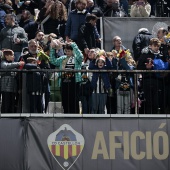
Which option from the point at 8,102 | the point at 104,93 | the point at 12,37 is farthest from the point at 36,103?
the point at 12,37

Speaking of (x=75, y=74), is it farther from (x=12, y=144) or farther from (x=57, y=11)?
(x=57, y=11)

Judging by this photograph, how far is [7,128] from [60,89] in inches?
61.5

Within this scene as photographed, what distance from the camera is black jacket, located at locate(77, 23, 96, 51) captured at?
30453 mm

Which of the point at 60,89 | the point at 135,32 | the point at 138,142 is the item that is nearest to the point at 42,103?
the point at 60,89

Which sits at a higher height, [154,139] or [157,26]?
[157,26]

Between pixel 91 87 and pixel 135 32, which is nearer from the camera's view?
pixel 91 87

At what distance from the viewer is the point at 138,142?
27.8 metres

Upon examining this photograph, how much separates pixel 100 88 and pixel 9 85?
217 cm

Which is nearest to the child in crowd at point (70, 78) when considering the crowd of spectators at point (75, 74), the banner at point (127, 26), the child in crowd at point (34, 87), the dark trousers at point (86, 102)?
the crowd of spectators at point (75, 74)

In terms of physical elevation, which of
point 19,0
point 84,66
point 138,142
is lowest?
point 138,142

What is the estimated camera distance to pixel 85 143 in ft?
90.7

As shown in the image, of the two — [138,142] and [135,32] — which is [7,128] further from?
[135,32]

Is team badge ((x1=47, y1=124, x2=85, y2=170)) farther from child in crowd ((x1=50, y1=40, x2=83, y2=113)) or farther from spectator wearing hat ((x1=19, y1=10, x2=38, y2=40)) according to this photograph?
spectator wearing hat ((x1=19, y1=10, x2=38, y2=40))

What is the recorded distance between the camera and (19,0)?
33.2 meters
